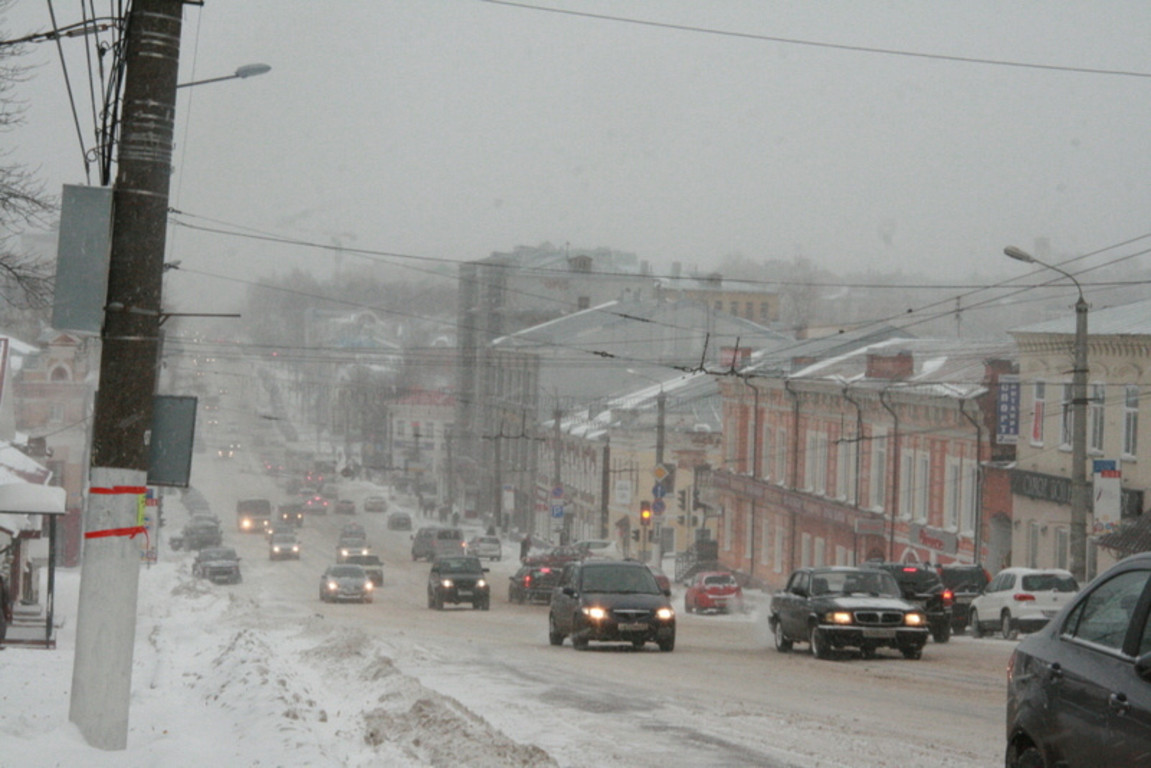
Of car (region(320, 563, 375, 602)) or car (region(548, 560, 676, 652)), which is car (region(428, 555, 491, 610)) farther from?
car (region(548, 560, 676, 652))

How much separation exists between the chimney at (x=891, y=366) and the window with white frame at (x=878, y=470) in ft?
6.87

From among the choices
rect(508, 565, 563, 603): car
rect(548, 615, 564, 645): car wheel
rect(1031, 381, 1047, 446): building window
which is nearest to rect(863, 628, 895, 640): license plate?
rect(548, 615, 564, 645): car wheel

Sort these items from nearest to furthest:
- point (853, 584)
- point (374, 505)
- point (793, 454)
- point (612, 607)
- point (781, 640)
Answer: point (853, 584)
point (612, 607)
point (781, 640)
point (793, 454)
point (374, 505)

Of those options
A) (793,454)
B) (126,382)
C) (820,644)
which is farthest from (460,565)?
(126,382)

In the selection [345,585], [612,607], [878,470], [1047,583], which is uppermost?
[878,470]

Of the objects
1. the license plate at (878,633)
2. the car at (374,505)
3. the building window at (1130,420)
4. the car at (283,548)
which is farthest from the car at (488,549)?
the license plate at (878,633)

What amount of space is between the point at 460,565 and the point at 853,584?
19.6 m

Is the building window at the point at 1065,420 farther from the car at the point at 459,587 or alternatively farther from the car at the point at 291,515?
the car at the point at 291,515

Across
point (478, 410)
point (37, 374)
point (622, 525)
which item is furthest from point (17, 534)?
point (478, 410)

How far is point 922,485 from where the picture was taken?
47.6 metres

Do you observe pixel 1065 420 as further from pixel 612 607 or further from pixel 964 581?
pixel 612 607

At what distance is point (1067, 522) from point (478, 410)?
65464 millimetres

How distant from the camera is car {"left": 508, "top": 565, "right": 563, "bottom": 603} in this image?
142 ft

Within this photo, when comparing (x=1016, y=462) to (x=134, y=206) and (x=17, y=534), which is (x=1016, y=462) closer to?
(x=17, y=534)
